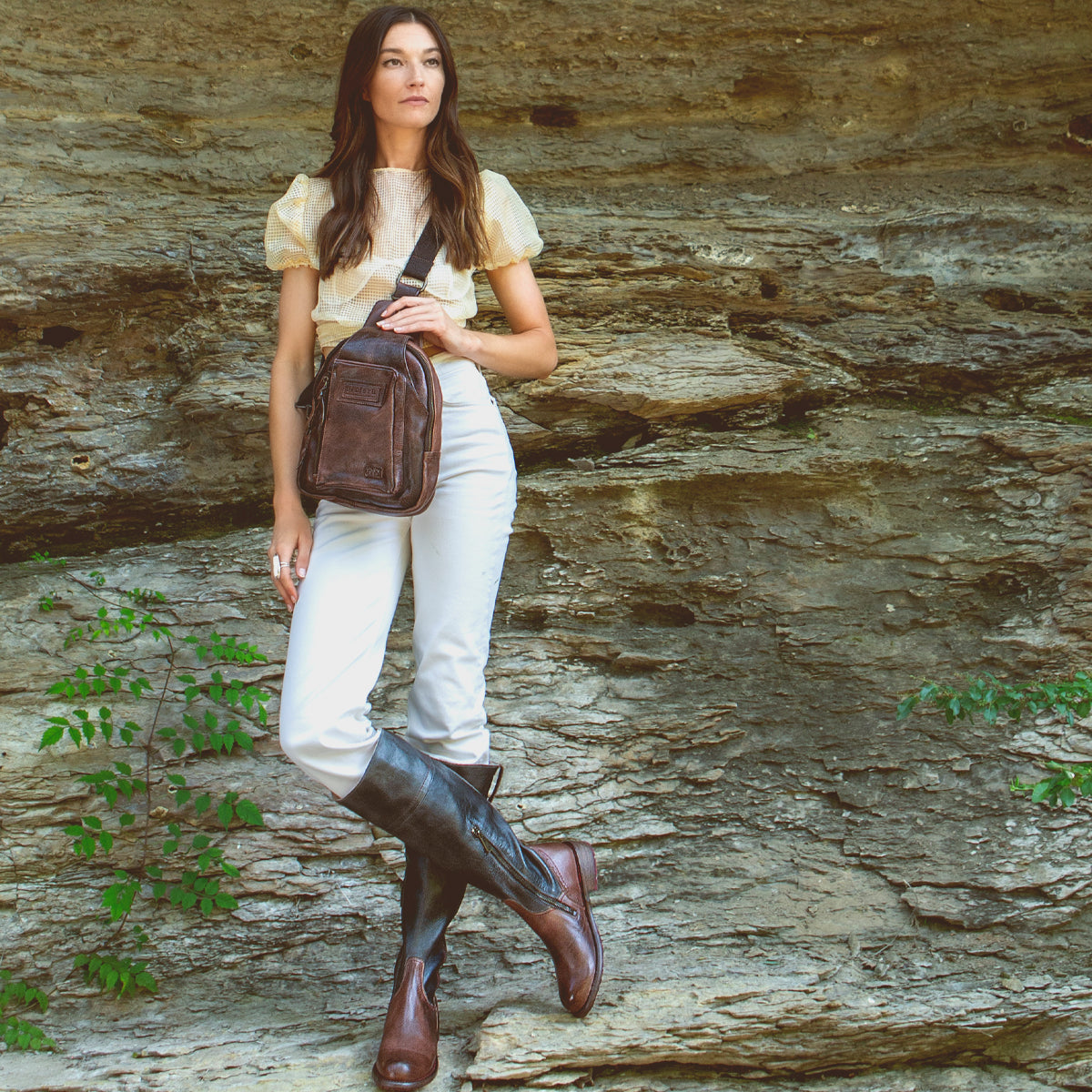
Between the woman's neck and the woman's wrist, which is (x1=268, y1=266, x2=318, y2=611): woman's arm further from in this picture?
the woman's neck

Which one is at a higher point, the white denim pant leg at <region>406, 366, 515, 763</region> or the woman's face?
the woman's face

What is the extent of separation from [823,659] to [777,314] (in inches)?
52.6

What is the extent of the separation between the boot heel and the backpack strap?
4.74 ft

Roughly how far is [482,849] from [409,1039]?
1.44 feet

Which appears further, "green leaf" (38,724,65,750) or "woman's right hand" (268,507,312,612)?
"green leaf" (38,724,65,750)

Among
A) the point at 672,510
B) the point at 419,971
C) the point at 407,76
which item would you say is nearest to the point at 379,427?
the point at 407,76

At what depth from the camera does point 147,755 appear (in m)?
3.09

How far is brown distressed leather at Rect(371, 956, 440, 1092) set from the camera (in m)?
2.27

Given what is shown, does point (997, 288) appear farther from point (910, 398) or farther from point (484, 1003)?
point (484, 1003)

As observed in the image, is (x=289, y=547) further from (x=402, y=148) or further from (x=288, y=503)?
(x=402, y=148)

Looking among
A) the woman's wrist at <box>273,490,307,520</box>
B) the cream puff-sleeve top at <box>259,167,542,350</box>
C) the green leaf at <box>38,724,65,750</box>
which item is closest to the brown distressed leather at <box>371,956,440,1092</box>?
the woman's wrist at <box>273,490,307,520</box>

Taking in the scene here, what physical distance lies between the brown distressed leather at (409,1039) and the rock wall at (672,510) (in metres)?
0.15

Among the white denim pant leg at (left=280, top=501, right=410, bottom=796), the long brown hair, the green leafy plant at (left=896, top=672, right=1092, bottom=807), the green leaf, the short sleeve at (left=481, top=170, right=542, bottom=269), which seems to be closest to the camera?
the white denim pant leg at (left=280, top=501, right=410, bottom=796)

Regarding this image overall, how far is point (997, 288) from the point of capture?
13.1 ft
